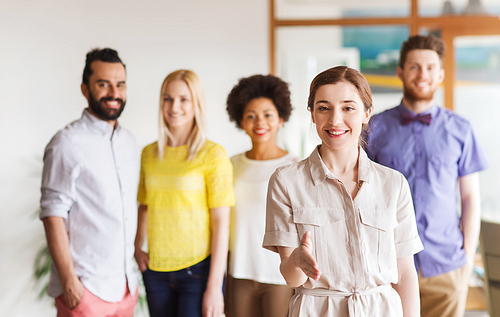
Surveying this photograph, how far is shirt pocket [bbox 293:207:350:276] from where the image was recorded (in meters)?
1.34

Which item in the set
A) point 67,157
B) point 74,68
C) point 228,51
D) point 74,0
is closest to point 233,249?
point 67,157

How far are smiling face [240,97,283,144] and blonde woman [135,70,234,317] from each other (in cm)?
25

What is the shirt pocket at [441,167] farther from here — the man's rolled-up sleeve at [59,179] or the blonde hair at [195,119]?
the man's rolled-up sleeve at [59,179]

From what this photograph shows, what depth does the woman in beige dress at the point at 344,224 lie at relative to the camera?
1332 millimetres

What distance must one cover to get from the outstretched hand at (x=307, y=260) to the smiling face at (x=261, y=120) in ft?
3.77

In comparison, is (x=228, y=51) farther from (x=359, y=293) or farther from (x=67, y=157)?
(x=359, y=293)

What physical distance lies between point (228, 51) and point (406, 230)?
2956 millimetres

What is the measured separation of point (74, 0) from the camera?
390 cm

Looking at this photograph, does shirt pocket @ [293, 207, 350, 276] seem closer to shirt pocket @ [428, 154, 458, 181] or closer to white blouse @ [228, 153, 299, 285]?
white blouse @ [228, 153, 299, 285]

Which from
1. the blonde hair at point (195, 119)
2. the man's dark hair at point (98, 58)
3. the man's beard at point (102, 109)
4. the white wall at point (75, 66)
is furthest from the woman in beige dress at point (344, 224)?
the white wall at point (75, 66)

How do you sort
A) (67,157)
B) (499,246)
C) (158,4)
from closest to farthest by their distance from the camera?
(67,157) < (499,246) < (158,4)

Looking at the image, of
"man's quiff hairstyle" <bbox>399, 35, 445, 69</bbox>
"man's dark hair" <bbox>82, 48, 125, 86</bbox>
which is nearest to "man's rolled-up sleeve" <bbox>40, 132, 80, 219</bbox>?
"man's dark hair" <bbox>82, 48, 125, 86</bbox>

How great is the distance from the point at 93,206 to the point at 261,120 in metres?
0.94

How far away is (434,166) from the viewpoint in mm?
2229
